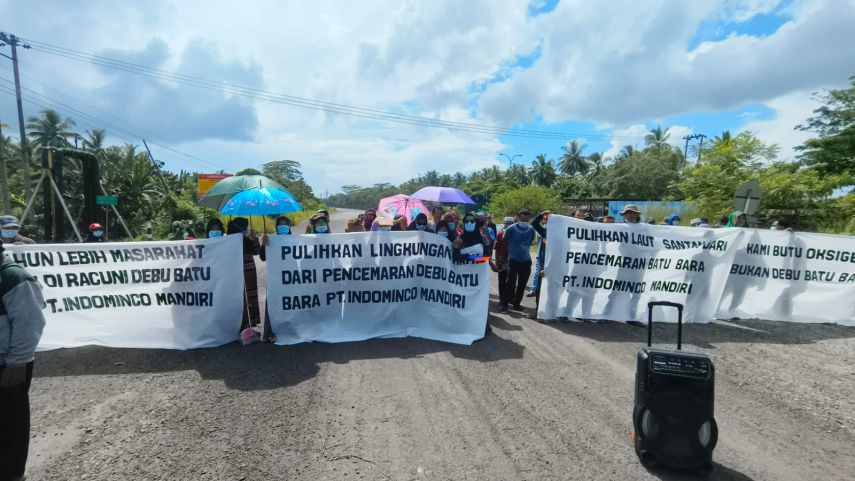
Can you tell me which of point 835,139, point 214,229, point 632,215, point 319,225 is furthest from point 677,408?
point 835,139

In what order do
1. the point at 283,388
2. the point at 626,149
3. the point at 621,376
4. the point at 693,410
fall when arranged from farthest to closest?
the point at 626,149
the point at 621,376
the point at 283,388
the point at 693,410

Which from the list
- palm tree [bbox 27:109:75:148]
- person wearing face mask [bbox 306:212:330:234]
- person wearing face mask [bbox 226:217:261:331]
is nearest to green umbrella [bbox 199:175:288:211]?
person wearing face mask [bbox 226:217:261:331]

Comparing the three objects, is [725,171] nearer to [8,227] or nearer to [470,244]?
[470,244]

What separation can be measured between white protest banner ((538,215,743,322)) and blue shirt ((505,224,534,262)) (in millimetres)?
576

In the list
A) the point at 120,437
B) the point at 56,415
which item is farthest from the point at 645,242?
the point at 56,415

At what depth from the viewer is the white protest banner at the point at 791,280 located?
7527 mm

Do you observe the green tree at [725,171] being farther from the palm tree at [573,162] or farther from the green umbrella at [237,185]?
the palm tree at [573,162]

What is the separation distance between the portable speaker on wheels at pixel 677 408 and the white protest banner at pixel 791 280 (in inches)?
218

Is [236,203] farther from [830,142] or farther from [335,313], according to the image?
[830,142]

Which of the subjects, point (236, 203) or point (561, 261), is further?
point (561, 261)

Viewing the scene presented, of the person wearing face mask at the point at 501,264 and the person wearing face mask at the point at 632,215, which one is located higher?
the person wearing face mask at the point at 632,215

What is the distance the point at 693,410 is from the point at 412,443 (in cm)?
209

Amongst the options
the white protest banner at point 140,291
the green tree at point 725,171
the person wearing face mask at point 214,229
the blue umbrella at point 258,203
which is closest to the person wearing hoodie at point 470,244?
the blue umbrella at point 258,203

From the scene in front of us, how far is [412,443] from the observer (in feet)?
11.4
